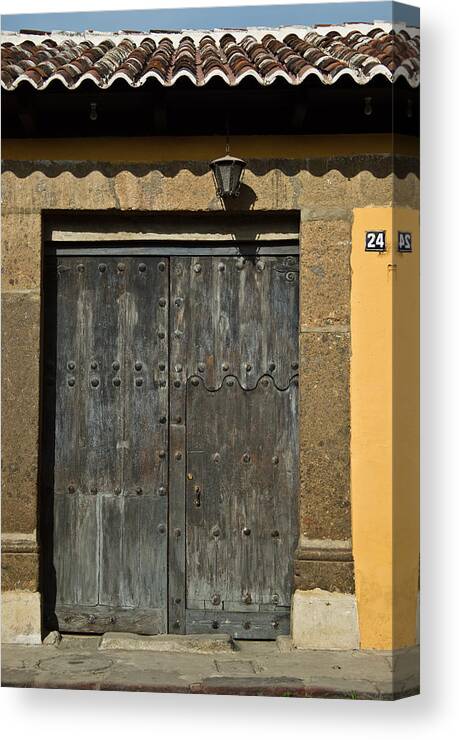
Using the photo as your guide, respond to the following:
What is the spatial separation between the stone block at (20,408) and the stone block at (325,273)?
1321 millimetres

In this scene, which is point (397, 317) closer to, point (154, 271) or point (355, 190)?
point (355, 190)

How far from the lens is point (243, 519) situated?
16.1 ft

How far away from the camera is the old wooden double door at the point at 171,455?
16.0 ft

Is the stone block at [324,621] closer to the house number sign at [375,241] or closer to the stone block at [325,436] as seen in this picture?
the stone block at [325,436]

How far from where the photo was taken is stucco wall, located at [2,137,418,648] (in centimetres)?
474

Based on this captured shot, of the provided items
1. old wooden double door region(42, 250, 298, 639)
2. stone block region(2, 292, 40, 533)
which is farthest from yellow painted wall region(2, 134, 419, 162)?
stone block region(2, 292, 40, 533)

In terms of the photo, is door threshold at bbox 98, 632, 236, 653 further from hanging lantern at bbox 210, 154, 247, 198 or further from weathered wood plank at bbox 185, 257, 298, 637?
hanging lantern at bbox 210, 154, 247, 198

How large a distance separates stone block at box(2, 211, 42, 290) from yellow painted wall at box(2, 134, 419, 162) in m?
0.30

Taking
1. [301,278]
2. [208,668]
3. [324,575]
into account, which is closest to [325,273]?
[301,278]

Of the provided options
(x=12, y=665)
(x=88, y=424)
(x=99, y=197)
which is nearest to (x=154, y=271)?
(x=99, y=197)

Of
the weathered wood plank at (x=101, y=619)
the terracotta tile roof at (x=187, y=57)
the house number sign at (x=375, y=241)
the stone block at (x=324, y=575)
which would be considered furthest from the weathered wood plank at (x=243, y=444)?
the terracotta tile roof at (x=187, y=57)

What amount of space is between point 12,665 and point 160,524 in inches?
37.9

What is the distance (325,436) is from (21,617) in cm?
170

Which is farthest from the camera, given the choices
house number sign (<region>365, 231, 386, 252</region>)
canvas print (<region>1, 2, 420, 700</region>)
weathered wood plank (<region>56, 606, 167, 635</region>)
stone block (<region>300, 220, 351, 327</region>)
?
weathered wood plank (<region>56, 606, 167, 635</region>)
